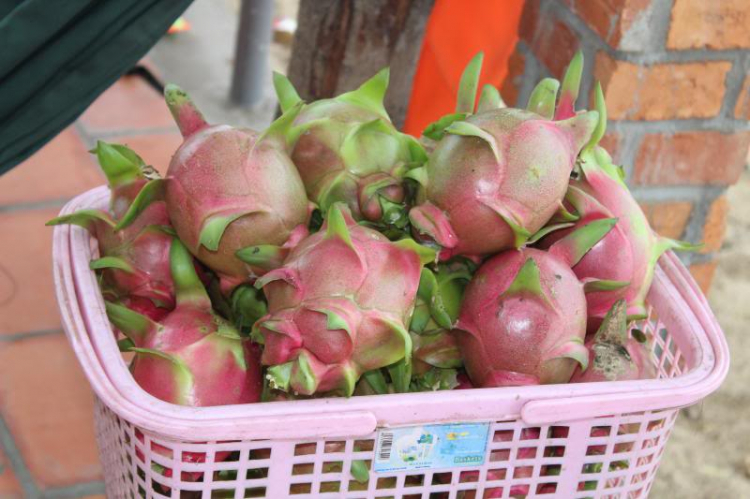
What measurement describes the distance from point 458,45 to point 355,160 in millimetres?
647

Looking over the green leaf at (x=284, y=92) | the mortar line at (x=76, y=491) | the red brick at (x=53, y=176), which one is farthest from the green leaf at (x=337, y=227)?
the red brick at (x=53, y=176)

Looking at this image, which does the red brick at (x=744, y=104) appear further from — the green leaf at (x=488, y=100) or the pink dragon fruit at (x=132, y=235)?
the pink dragon fruit at (x=132, y=235)

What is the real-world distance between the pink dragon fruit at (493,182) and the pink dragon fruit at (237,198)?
0.11m

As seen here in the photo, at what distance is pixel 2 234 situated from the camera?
1.58 meters

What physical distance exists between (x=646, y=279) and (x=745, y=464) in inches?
27.2

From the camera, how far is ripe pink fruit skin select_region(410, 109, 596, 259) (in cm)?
76

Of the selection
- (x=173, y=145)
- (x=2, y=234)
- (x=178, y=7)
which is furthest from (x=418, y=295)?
(x=173, y=145)

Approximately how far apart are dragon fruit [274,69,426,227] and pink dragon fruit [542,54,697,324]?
14 centimetres

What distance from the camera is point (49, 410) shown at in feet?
4.09

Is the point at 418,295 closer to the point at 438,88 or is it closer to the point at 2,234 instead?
the point at 438,88

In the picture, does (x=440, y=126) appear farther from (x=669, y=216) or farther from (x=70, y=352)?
(x=70, y=352)

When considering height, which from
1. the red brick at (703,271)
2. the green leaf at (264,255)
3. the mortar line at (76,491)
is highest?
the green leaf at (264,255)

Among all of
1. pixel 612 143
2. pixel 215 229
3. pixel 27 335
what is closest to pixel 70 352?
pixel 27 335

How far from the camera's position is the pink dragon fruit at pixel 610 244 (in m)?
0.81
